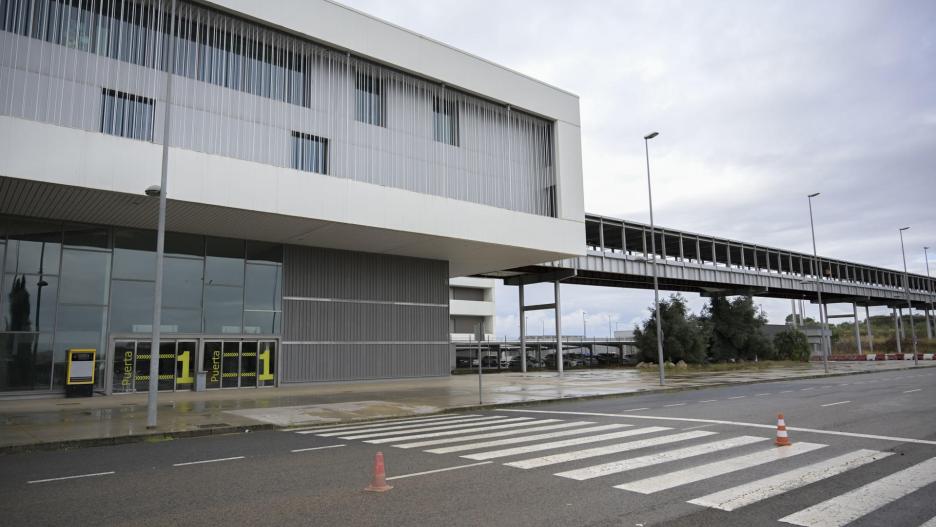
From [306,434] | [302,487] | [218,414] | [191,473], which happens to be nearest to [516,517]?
[302,487]

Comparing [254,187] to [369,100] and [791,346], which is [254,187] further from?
[791,346]

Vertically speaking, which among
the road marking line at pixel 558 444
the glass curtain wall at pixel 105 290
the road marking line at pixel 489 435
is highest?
the glass curtain wall at pixel 105 290

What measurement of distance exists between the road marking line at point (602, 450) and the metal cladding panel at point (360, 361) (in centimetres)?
2066

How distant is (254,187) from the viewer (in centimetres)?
2278

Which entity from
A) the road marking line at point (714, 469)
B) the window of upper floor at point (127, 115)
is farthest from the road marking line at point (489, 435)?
the window of upper floor at point (127, 115)

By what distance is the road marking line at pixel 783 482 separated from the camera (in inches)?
267

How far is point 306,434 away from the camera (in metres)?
13.5

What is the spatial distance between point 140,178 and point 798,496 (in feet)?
67.8

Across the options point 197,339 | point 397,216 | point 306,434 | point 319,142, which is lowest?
point 306,434

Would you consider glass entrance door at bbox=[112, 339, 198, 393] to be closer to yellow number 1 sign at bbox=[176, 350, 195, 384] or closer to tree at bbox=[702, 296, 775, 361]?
yellow number 1 sign at bbox=[176, 350, 195, 384]

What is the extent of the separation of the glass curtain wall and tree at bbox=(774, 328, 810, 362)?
55460 mm

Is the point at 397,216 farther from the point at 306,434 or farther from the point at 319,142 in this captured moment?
the point at 306,434

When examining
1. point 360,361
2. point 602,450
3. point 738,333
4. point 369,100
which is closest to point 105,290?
point 360,361

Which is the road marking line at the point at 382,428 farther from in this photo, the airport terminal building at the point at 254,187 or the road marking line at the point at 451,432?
the airport terminal building at the point at 254,187
